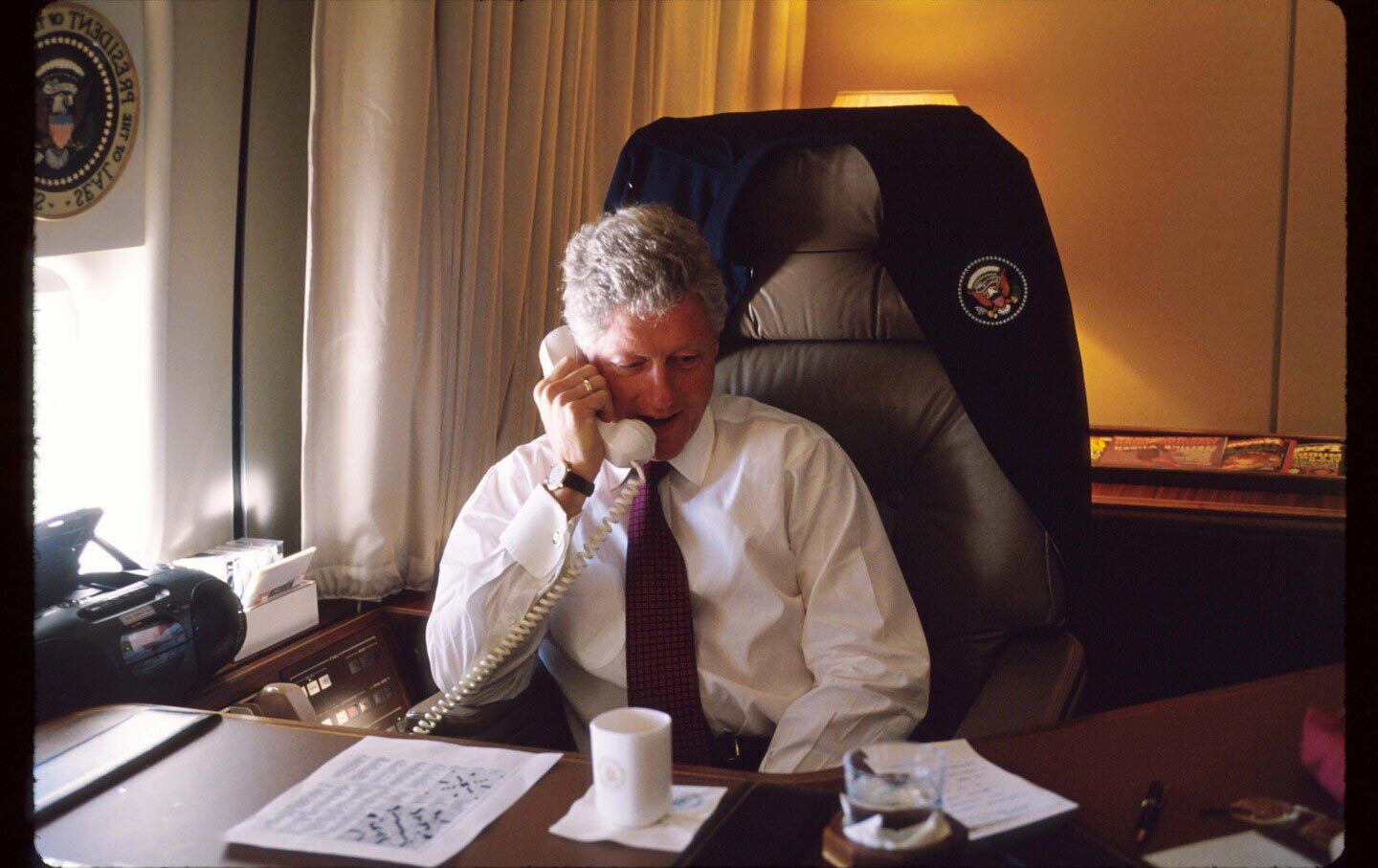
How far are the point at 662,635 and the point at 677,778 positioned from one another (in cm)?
52

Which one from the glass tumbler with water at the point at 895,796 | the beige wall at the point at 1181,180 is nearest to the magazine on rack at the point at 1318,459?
the beige wall at the point at 1181,180

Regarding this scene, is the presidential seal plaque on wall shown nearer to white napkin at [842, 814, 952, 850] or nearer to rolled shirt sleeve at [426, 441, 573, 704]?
rolled shirt sleeve at [426, 441, 573, 704]

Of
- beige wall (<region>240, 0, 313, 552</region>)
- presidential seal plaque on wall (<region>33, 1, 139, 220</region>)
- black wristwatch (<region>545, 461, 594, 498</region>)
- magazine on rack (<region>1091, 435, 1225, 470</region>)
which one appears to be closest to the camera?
presidential seal plaque on wall (<region>33, 1, 139, 220</region>)

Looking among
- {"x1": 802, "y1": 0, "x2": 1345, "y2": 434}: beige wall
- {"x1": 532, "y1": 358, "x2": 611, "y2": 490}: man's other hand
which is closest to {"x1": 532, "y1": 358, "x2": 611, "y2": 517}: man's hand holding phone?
{"x1": 532, "y1": 358, "x2": 611, "y2": 490}: man's other hand

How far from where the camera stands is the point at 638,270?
63.1 inches

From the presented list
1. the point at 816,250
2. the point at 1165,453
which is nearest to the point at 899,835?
the point at 816,250

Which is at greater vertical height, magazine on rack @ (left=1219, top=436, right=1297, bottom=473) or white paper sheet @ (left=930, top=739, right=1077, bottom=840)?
magazine on rack @ (left=1219, top=436, right=1297, bottom=473)

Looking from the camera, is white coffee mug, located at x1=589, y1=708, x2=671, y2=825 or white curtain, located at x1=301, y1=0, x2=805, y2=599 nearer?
white coffee mug, located at x1=589, y1=708, x2=671, y2=825

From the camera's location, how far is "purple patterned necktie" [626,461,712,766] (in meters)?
1.58

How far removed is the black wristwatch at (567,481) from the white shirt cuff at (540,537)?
0.08ft

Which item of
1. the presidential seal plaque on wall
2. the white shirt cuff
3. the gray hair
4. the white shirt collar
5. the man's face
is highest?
the presidential seal plaque on wall

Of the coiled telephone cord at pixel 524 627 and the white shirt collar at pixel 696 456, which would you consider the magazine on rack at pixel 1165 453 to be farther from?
the coiled telephone cord at pixel 524 627

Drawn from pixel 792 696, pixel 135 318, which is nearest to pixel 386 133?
pixel 135 318

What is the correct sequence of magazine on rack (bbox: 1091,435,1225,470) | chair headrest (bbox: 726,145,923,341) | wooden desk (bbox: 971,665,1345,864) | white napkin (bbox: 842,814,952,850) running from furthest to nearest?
magazine on rack (bbox: 1091,435,1225,470), chair headrest (bbox: 726,145,923,341), wooden desk (bbox: 971,665,1345,864), white napkin (bbox: 842,814,952,850)
